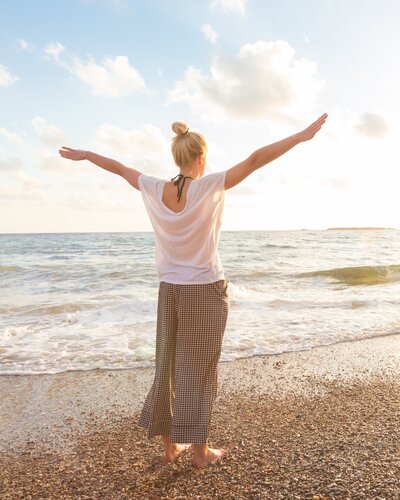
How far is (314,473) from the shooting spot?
107 inches

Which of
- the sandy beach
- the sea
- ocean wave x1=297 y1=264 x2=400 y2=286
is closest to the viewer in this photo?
the sandy beach

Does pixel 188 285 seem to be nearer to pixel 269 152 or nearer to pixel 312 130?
pixel 269 152

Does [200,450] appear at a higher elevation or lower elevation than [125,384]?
higher

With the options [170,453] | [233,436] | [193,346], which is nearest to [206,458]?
[170,453]

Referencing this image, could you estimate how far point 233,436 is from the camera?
3.41 m

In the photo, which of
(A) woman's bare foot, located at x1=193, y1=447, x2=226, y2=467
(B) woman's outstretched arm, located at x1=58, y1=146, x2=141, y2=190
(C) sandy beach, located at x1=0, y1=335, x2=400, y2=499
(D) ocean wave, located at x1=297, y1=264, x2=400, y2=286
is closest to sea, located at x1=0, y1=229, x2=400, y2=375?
(D) ocean wave, located at x1=297, y1=264, x2=400, y2=286

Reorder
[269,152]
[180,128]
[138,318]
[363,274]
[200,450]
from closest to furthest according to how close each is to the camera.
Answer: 1. [269,152]
2. [180,128]
3. [200,450]
4. [138,318]
5. [363,274]

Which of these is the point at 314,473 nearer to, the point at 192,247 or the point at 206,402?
the point at 206,402

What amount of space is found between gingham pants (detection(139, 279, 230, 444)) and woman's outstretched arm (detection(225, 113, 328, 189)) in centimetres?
70

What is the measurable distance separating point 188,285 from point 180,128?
3.10 feet

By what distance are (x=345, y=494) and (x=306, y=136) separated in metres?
1.94

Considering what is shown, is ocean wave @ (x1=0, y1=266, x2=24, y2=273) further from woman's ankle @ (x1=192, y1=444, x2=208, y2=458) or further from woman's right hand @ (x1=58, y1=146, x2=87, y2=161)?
woman's ankle @ (x1=192, y1=444, x2=208, y2=458)

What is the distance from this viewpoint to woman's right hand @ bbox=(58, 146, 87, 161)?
3.08 meters

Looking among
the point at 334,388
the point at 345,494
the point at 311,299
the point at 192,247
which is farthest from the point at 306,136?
the point at 311,299
